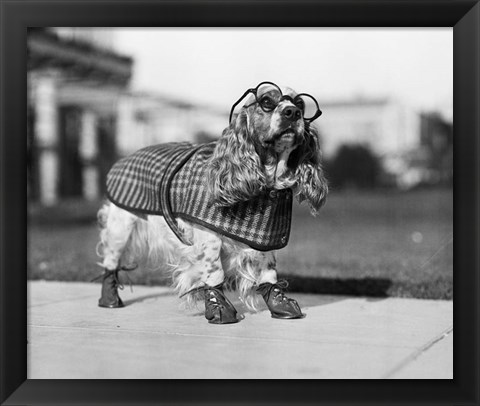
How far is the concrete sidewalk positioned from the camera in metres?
3.45

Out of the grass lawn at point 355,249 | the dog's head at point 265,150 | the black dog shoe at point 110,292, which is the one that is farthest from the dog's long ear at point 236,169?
the grass lawn at point 355,249

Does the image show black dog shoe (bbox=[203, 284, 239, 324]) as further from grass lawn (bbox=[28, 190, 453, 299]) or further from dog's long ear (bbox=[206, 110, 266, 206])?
grass lawn (bbox=[28, 190, 453, 299])

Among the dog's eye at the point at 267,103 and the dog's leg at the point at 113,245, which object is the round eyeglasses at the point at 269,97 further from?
the dog's leg at the point at 113,245

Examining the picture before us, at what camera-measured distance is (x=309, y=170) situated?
443cm

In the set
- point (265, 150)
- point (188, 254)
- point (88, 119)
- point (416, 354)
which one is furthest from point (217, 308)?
point (88, 119)

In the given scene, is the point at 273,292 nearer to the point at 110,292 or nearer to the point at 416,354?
the point at 416,354

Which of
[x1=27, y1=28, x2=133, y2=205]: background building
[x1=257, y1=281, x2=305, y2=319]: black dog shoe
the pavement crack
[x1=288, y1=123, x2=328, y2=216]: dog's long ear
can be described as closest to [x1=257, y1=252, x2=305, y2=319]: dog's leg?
[x1=257, y1=281, x2=305, y2=319]: black dog shoe

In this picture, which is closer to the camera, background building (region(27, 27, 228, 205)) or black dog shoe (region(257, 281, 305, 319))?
black dog shoe (region(257, 281, 305, 319))

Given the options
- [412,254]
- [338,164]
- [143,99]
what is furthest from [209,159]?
[338,164]

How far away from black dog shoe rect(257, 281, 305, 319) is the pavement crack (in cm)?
90

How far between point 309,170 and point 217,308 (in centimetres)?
102

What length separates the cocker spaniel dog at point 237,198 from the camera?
419cm

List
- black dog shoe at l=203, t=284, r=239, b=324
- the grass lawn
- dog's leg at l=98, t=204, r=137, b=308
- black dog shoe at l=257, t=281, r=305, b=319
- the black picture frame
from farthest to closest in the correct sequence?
the grass lawn < dog's leg at l=98, t=204, r=137, b=308 < black dog shoe at l=257, t=281, r=305, b=319 < black dog shoe at l=203, t=284, r=239, b=324 < the black picture frame
